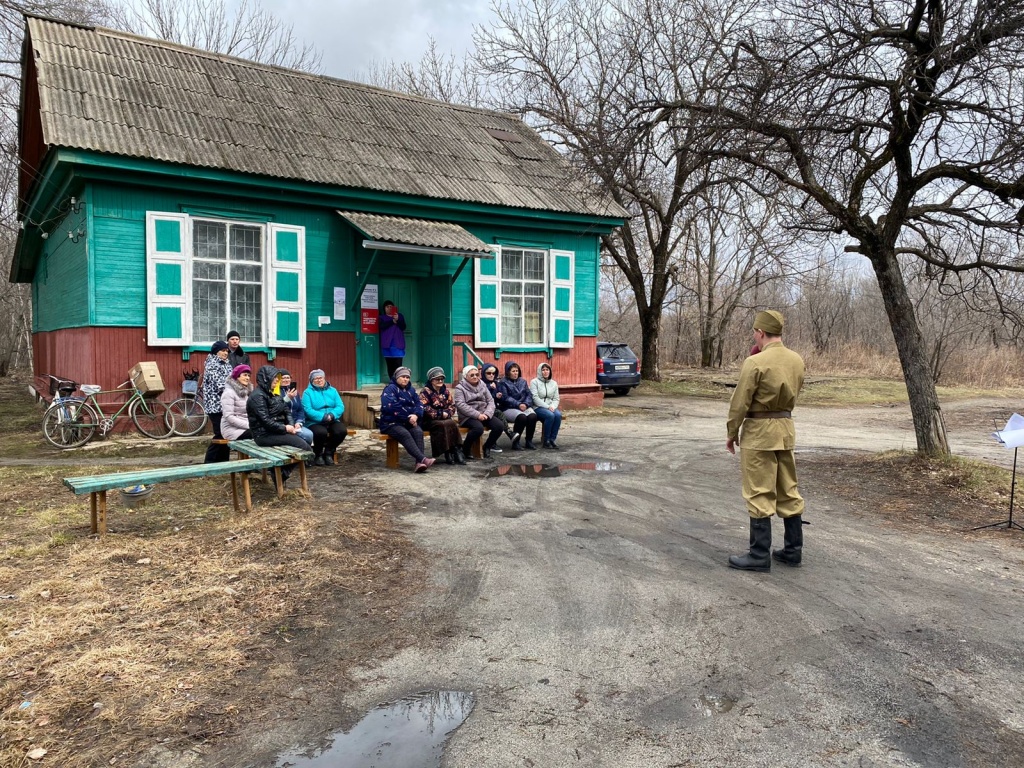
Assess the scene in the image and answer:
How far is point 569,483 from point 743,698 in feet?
15.8

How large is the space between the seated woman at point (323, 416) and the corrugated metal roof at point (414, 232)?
379cm

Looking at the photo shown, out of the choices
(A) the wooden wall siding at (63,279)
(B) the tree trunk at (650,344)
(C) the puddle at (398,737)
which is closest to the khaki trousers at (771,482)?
(C) the puddle at (398,737)

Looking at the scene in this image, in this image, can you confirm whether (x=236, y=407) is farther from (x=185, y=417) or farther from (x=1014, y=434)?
(x=1014, y=434)

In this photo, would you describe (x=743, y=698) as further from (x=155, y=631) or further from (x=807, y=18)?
(x=807, y=18)

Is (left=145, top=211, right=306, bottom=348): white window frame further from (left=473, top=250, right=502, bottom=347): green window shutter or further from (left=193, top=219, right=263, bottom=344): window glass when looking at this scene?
(left=473, top=250, right=502, bottom=347): green window shutter

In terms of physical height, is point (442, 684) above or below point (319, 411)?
below

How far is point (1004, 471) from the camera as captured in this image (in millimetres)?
8453

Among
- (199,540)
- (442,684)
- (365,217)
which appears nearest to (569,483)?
(199,540)

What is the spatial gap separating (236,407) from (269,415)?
0.48 meters

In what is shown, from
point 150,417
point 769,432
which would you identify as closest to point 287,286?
point 150,417

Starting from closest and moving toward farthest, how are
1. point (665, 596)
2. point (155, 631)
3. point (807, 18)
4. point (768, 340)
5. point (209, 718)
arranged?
point (209, 718), point (155, 631), point (665, 596), point (768, 340), point (807, 18)

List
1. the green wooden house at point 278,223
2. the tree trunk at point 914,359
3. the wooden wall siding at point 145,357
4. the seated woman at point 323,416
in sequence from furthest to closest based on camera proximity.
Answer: the green wooden house at point 278,223, the wooden wall siding at point 145,357, the seated woman at point 323,416, the tree trunk at point 914,359

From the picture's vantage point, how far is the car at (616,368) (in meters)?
19.1

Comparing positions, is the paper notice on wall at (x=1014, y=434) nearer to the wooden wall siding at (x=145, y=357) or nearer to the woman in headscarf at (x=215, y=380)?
the woman in headscarf at (x=215, y=380)
